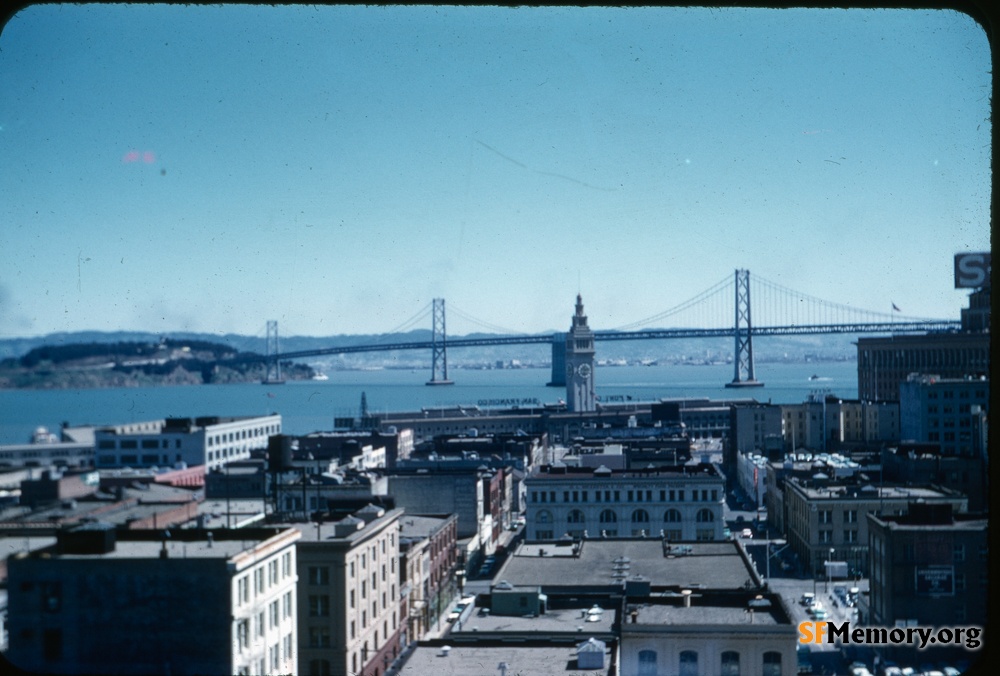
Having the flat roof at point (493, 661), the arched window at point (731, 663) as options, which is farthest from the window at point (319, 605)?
the arched window at point (731, 663)

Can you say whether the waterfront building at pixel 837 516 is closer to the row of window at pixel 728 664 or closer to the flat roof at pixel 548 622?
the flat roof at pixel 548 622

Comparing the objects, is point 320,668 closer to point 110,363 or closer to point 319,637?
point 319,637

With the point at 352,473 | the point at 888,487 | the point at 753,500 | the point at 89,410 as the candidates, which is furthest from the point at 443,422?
the point at 89,410

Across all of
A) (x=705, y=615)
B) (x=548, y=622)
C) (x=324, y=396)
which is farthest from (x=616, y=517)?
(x=324, y=396)

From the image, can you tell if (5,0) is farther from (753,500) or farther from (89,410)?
(753,500)

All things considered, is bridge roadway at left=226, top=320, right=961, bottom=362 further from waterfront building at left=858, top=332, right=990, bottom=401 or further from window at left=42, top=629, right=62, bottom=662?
window at left=42, top=629, right=62, bottom=662

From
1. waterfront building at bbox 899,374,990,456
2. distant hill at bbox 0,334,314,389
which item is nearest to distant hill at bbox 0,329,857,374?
distant hill at bbox 0,334,314,389
